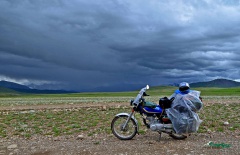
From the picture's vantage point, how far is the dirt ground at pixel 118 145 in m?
8.65

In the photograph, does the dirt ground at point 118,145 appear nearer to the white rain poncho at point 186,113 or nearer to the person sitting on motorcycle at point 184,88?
the white rain poncho at point 186,113

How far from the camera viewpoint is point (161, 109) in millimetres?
10336

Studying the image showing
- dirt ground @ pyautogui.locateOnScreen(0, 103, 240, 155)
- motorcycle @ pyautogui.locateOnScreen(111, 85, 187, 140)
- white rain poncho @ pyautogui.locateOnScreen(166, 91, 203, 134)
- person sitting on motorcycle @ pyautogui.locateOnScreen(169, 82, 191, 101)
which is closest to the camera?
dirt ground @ pyautogui.locateOnScreen(0, 103, 240, 155)

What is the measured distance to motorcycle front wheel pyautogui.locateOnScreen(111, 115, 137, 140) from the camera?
10.9 metres

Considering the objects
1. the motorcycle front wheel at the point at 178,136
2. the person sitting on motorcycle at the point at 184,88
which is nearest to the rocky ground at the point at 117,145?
the motorcycle front wheel at the point at 178,136

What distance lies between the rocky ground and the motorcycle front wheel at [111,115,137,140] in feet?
0.90

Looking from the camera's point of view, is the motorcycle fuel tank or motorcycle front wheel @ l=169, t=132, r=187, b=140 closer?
the motorcycle fuel tank

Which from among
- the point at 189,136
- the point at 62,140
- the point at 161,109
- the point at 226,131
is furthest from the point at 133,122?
the point at 226,131

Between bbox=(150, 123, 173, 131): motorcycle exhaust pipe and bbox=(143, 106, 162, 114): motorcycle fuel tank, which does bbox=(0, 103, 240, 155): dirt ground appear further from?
bbox=(143, 106, 162, 114): motorcycle fuel tank

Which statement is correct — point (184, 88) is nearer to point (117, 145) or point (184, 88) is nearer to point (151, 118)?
point (151, 118)

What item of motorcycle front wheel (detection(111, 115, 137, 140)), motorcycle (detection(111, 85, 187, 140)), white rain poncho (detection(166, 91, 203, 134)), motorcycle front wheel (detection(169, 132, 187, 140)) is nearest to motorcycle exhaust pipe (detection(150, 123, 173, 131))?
motorcycle (detection(111, 85, 187, 140))

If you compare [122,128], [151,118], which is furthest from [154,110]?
[122,128]

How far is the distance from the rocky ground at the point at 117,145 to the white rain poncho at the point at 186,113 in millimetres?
609

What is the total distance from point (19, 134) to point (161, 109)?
7501mm
